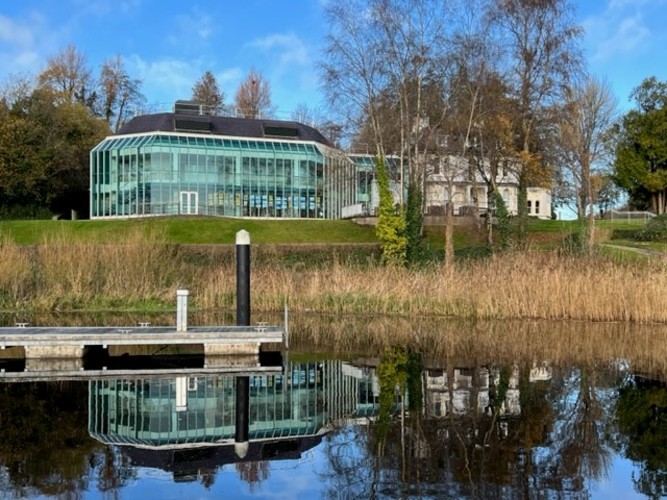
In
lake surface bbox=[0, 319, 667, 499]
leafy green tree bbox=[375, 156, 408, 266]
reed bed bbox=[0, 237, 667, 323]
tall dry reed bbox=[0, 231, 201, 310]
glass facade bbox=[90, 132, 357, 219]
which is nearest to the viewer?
lake surface bbox=[0, 319, 667, 499]

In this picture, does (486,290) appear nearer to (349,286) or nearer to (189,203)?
(349,286)

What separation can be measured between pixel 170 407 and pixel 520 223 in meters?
27.0

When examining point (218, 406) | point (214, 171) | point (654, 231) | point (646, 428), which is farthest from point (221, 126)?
point (646, 428)

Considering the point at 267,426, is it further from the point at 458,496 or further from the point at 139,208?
the point at 139,208

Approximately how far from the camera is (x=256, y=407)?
7.80 m

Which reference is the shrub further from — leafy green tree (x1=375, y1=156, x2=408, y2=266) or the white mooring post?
the white mooring post

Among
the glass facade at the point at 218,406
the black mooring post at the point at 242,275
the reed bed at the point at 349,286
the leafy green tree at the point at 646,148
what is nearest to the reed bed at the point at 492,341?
the reed bed at the point at 349,286

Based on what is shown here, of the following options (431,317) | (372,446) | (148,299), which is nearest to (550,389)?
(372,446)

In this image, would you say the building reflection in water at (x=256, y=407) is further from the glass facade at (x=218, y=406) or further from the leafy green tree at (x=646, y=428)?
the leafy green tree at (x=646, y=428)

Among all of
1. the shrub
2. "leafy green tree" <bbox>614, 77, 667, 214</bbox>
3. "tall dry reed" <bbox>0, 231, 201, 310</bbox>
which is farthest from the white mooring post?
"leafy green tree" <bbox>614, 77, 667, 214</bbox>

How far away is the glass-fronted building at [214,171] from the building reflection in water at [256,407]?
32.8 m

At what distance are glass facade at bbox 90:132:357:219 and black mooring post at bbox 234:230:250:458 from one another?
30.1m

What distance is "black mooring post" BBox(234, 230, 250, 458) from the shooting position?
21.7 ft

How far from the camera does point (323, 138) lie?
4972cm
